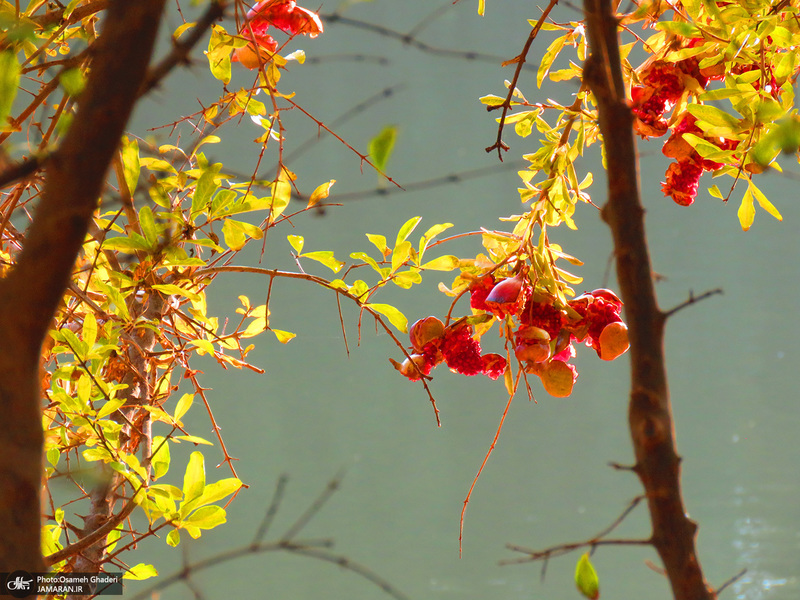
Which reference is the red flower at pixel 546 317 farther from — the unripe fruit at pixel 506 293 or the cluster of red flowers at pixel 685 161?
the cluster of red flowers at pixel 685 161

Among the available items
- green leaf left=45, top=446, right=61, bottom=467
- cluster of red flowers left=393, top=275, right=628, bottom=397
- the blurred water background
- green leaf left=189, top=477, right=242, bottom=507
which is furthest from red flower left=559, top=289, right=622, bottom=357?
the blurred water background

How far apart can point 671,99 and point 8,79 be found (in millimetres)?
383

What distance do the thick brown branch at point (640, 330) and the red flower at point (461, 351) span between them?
272mm

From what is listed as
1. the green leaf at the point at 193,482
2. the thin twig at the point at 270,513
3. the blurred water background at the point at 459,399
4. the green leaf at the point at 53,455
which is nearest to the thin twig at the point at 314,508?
the thin twig at the point at 270,513

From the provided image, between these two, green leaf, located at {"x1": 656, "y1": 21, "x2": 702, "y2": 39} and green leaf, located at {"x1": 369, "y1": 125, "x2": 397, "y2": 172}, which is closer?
green leaf, located at {"x1": 369, "y1": 125, "x2": 397, "y2": 172}

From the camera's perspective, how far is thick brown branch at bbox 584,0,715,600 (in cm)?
16

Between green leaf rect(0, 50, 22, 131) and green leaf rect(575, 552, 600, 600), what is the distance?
0.82ft

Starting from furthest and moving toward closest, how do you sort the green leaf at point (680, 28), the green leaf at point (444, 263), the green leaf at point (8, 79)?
the green leaf at point (444, 263), the green leaf at point (680, 28), the green leaf at point (8, 79)

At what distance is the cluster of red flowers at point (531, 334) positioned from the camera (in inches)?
16.0

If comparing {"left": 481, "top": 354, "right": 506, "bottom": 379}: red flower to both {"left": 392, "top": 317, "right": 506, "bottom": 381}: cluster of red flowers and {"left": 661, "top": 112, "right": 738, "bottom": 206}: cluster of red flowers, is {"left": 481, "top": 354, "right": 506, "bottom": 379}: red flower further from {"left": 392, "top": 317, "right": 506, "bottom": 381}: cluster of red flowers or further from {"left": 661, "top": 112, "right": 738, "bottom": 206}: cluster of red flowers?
{"left": 661, "top": 112, "right": 738, "bottom": 206}: cluster of red flowers

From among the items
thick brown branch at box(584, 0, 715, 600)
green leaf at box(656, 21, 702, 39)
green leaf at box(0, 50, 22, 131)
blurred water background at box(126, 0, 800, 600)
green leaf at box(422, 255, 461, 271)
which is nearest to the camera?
thick brown branch at box(584, 0, 715, 600)

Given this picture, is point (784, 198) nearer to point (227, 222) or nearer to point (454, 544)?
point (454, 544)

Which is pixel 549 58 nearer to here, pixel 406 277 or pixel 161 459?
pixel 406 277

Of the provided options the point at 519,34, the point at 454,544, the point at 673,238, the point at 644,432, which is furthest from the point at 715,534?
the point at 644,432
